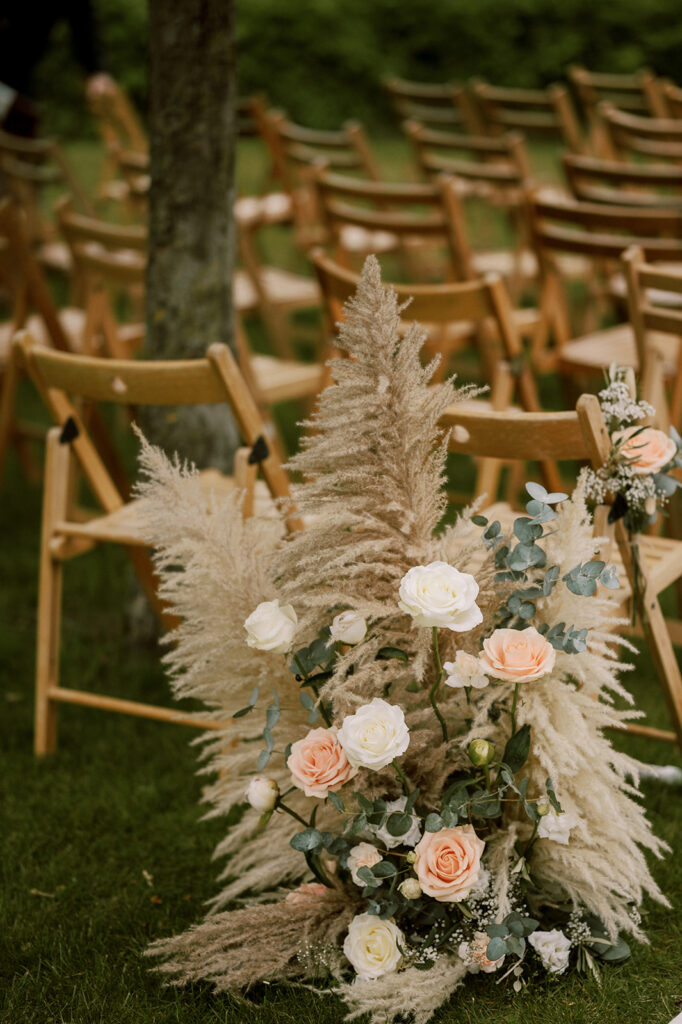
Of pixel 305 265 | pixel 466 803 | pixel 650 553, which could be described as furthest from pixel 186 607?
pixel 305 265

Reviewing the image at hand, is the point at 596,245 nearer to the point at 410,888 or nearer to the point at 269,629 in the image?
the point at 269,629

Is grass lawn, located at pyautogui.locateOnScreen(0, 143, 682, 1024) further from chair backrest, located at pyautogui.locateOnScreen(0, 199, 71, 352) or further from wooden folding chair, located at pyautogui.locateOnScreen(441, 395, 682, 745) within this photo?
chair backrest, located at pyautogui.locateOnScreen(0, 199, 71, 352)

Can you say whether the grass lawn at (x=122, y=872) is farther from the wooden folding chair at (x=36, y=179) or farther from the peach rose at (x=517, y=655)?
the wooden folding chair at (x=36, y=179)

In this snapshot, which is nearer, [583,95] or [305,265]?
[583,95]

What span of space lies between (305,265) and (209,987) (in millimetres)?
6314

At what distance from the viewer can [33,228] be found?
6113 mm

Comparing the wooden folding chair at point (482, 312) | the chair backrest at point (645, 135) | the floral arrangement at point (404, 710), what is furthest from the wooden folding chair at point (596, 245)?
the floral arrangement at point (404, 710)

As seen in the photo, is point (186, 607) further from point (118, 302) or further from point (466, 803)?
point (118, 302)

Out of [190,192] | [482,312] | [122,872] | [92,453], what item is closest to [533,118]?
[482,312]

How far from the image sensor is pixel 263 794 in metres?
2.13

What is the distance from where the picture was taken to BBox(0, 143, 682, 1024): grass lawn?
7.27ft

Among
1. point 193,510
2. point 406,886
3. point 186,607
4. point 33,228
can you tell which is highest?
point 193,510

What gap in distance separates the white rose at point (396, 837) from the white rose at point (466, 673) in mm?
235

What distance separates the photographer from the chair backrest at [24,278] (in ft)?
13.9
